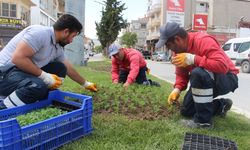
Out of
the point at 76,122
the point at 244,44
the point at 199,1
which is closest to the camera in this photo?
the point at 76,122

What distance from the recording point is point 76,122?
301 centimetres

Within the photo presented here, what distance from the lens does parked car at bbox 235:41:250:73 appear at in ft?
57.7

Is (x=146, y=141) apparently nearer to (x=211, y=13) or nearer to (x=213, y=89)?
(x=213, y=89)

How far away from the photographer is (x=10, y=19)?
118ft

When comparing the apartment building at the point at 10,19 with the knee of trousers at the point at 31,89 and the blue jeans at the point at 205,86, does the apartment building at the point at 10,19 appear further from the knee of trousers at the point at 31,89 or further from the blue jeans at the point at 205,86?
the blue jeans at the point at 205,86

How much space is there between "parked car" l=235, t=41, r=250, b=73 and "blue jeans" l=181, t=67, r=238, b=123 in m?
14.6

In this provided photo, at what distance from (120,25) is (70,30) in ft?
125

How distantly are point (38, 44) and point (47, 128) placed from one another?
1029mm

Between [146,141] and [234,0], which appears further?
[234,0]

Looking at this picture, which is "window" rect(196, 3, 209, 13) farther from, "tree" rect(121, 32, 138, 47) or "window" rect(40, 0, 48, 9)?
"window" rect(40, 0, 48, 9)

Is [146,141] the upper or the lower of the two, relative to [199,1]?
lower

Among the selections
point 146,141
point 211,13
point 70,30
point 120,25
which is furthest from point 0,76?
point 211,13

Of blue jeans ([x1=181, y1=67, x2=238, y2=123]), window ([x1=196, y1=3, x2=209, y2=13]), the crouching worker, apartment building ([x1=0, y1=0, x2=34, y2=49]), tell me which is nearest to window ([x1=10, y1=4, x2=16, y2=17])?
apartment building ([x1=0, y1=0, x2=34, y2=49])

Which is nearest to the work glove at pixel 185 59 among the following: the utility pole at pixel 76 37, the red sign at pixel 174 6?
the utility pole at pixel 76 37
